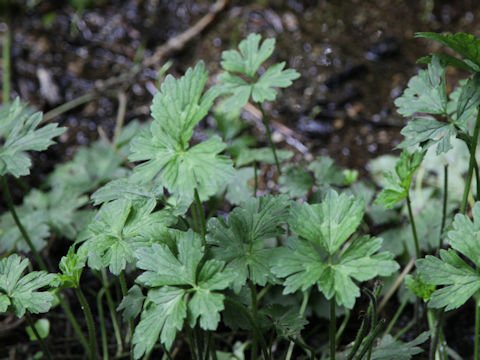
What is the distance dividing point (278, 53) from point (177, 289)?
1.92m

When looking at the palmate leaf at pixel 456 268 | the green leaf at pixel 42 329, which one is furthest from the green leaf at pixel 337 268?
the green leaf at pixel 42 329

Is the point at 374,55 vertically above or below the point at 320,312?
above

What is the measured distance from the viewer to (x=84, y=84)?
2.75 m

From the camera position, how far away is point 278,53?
272 centimetres

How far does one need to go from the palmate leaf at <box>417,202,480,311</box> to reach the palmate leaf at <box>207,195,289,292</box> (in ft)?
1.11

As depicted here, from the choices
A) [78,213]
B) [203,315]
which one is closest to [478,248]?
[203,315]

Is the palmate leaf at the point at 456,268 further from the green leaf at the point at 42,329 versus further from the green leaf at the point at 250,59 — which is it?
the green leaf at the point at 42,329

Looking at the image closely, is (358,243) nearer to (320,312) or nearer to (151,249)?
(151,249)

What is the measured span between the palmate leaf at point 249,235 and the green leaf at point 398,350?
41 centimetres

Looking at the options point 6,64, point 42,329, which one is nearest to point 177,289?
point 42,329

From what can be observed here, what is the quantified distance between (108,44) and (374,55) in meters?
1.49

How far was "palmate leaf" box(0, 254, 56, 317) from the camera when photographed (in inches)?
46.2

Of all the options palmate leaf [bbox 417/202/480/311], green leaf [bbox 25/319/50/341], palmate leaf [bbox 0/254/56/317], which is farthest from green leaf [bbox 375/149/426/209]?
green leaf [bbox 25/319/50/341]

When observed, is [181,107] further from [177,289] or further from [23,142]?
[23,142]
